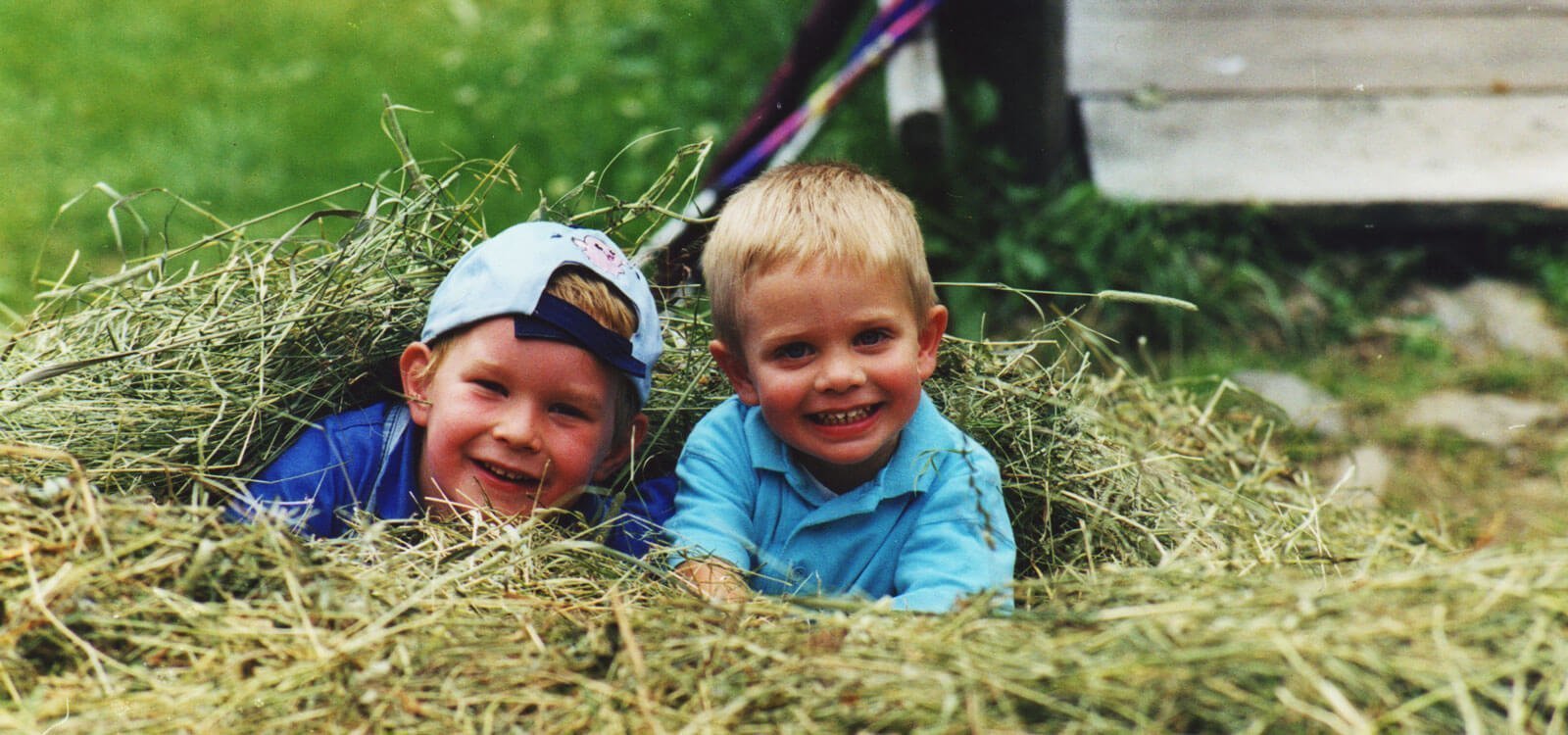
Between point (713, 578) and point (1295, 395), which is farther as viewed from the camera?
point (1295, 395)

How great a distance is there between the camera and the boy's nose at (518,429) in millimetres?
2848

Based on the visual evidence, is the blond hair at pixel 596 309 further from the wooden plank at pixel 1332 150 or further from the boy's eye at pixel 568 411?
the wooden plank at pixel 1332 150

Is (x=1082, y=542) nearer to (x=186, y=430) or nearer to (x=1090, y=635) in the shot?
(x=1090, y=635)

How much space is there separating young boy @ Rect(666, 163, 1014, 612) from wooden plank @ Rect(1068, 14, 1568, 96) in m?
3.25

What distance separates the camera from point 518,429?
112 inches

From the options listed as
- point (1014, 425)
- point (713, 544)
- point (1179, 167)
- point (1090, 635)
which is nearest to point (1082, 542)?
point (1014, 425)

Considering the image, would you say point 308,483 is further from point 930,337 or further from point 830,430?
point 930,337

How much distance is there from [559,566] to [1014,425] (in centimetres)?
111

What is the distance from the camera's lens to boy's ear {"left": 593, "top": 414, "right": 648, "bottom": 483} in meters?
3.16

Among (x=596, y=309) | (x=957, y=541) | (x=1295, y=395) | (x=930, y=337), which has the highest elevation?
(x=596, y=309)

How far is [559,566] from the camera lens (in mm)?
2756

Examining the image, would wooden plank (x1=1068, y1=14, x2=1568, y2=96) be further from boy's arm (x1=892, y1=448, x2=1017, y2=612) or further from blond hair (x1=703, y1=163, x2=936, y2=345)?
boy's arm (x1=892, y1=448, x2=1017, y2=612)

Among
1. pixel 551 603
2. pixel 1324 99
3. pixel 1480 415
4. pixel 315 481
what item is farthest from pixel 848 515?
pixel 1324 99

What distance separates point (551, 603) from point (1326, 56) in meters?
4.64
